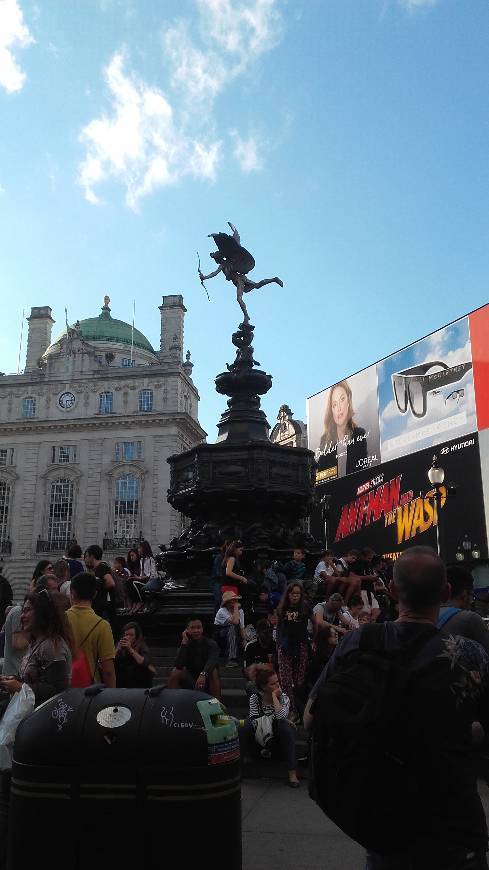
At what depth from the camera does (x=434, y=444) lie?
33.3 m

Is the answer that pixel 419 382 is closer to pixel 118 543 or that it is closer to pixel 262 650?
pixel 118 543

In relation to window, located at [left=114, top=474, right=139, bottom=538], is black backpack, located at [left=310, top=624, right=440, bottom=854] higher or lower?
lower

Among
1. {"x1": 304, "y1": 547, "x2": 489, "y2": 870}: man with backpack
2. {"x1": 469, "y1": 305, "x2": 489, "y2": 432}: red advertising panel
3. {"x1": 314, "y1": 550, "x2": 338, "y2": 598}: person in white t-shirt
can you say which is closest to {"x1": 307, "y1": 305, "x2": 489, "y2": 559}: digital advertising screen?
{"x1": 469, "y1": 305, "x2": 489, "y2": 432}: red advertising panel

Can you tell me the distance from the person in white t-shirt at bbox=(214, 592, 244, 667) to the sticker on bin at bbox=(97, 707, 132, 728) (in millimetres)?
6243

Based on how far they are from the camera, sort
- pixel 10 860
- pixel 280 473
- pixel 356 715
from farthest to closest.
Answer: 1. pixel 280 473
2. pixel 10 860
3. pixel 356 715

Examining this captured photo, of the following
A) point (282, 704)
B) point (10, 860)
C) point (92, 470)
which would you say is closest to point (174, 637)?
point (282, 704)

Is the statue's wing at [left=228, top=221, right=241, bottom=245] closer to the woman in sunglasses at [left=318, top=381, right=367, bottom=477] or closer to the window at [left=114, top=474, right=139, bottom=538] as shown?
the woman in sunglasses at [left=318, top=381, right=367, bottom=477]

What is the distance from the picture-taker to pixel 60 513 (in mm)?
49812

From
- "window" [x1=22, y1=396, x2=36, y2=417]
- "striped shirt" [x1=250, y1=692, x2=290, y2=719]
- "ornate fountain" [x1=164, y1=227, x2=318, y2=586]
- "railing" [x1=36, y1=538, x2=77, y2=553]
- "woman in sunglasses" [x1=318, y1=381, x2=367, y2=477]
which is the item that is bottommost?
"striped shirt" [x1=250, y1=692, x2=290, y2=719]

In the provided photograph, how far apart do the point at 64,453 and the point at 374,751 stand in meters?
50.6

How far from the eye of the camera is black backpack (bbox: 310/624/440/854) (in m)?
2.27

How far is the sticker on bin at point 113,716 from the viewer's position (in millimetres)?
3148

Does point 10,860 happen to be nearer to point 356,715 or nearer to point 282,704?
point 356,715

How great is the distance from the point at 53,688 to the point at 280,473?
318 inches
